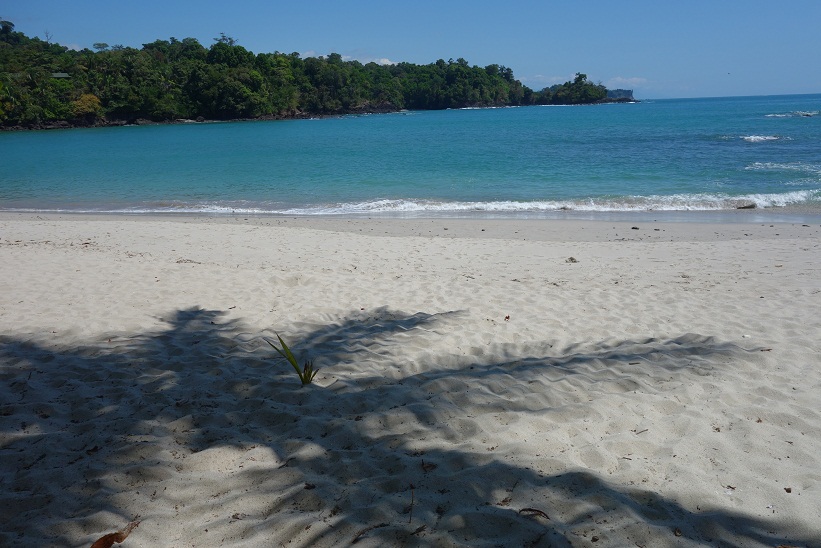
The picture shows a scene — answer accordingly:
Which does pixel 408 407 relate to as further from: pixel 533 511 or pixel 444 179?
pixel 444 179

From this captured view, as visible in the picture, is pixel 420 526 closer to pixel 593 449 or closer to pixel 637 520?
pixel 637 520

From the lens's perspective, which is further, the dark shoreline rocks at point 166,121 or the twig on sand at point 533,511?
the dark shoreline rocks at point 166,121

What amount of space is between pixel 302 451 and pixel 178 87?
354 ft

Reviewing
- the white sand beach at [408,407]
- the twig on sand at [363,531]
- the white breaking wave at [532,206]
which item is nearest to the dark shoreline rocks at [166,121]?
the white breaking wave at [532,206]

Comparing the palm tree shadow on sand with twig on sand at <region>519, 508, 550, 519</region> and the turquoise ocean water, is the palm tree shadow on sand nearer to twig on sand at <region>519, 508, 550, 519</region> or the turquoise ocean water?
twig on sand at <region>519, 508, 550, 519</region>

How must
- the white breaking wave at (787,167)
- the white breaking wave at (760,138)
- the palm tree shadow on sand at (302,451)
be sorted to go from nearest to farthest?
1. the palm tree shadow on sand at (302,451)
2. the white breaking wave at (787,167)
3. the white breaking wave at (760,138)

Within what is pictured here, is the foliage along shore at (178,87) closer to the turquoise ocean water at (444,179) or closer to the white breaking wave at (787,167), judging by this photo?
the turquoise ocean water at (444,179)

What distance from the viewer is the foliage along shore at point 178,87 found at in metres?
80.4

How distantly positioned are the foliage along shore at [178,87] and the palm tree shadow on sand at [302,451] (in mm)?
90606

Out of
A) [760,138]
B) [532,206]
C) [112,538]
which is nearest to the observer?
[112,538]

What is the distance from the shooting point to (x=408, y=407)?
395cm

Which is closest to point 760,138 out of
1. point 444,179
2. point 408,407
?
point 444,179

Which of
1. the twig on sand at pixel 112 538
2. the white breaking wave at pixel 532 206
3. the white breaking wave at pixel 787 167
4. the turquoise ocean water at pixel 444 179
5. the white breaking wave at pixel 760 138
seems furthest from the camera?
the white breaking wave at pixel 760 138

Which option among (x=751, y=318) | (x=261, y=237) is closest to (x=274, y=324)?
(x=751, y=318)
